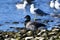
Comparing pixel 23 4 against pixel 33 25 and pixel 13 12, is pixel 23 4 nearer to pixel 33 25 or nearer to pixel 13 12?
pixel 13 12

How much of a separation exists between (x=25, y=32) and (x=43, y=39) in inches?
45.4

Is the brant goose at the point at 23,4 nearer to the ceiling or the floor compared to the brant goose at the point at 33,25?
nearer to the ceiling

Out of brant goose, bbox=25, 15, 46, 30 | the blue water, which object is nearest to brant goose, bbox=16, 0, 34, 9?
the blue water

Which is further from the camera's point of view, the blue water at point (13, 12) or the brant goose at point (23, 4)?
the brant goose at point (23, 4)

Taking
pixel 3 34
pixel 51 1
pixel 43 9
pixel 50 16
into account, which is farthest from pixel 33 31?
pixel 51 1

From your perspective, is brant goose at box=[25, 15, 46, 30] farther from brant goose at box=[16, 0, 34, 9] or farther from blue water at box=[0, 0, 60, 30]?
brant goose at box=[16, 0, 34, 9]

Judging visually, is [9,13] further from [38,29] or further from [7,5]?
[38,29]

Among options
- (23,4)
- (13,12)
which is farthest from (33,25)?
(23,4)

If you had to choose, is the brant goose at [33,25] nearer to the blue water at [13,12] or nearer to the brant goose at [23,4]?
the blue water at [13,12]

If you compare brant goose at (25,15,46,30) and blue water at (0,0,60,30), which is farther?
blue water at (0,0,60,30)

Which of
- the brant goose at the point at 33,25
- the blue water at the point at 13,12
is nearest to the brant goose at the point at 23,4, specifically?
the blue water at the point at 13,12

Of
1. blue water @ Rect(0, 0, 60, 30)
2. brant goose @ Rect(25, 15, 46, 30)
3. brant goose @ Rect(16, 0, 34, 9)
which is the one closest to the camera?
brant goose @ Rect(25, 15, 46, 30)

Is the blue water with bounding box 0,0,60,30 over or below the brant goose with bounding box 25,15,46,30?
over

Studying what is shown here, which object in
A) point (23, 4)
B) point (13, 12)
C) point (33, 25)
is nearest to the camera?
point (33, 25)
